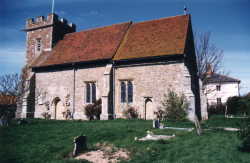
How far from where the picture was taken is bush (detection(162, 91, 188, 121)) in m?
17.9

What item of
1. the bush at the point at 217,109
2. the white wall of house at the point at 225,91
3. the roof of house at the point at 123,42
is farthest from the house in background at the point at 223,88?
the roof of house at the point at 123,42

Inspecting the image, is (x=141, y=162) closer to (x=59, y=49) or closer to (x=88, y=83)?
(x=88, y=83)

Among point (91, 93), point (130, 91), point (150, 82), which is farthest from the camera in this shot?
point (91, 93)

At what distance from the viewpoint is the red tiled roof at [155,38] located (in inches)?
805

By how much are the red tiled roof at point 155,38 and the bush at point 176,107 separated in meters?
4.05

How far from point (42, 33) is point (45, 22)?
1536 millimetres

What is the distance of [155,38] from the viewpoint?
886 inches

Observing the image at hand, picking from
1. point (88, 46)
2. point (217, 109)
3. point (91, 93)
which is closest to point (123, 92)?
point (91, 93)

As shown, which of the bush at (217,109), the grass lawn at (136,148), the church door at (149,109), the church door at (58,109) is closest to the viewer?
the grass lawn at (136,148)

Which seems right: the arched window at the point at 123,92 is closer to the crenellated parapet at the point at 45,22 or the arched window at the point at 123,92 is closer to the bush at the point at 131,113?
the bush at the point at 131,113

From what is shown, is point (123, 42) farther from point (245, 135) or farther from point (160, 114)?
point (245, 135)

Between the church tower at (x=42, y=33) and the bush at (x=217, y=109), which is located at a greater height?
the church tower at (x=42, y=33)

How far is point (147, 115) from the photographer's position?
67.2ft

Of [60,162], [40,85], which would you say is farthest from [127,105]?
[60,162]
